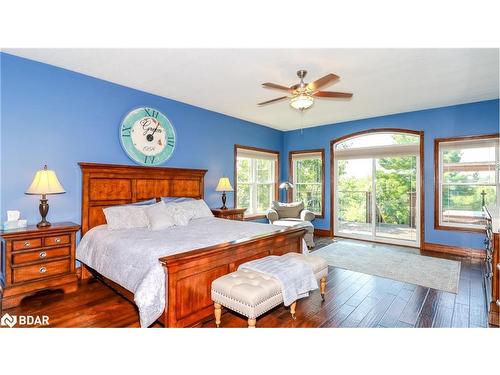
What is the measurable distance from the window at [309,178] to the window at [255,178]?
1.65ft

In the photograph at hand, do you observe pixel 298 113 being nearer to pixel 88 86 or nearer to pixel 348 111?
pixel 348 111

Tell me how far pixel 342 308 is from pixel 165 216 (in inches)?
91.4

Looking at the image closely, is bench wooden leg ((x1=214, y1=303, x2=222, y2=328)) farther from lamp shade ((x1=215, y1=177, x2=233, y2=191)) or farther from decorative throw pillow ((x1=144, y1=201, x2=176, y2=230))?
lamp shade ((x1=215, y1=177, x2=233, y2=191))

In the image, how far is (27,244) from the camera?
259cm

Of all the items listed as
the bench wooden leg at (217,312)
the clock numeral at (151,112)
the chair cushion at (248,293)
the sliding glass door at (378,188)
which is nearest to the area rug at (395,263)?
the sliding glass door at (378,188)

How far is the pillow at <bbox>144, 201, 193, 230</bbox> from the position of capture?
126 inches

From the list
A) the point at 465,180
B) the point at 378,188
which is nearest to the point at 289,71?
the point at 378,188

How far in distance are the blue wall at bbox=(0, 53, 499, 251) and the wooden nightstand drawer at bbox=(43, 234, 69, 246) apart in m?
0.52

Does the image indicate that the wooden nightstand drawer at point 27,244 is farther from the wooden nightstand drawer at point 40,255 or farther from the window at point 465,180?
the window at point 465,180

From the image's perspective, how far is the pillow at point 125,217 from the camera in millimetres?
3121

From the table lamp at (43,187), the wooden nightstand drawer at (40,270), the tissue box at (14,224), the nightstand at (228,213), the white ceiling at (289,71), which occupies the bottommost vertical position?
the wooden nightstand drawer at (40,270)
